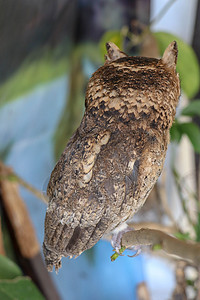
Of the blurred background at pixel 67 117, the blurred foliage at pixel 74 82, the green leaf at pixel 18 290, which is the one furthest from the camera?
the blurred foliage at pixel 74 82

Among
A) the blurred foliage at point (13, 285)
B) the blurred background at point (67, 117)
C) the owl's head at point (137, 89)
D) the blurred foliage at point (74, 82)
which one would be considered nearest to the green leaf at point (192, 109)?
the blurred background at point (67, 117)

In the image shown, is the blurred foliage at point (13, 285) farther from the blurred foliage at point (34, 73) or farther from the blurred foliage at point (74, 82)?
the blurred foliage at point (74, 82)

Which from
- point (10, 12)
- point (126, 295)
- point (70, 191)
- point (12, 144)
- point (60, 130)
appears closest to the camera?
point (70, 191)

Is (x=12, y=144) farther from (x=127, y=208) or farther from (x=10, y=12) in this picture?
(x=127, y=208)

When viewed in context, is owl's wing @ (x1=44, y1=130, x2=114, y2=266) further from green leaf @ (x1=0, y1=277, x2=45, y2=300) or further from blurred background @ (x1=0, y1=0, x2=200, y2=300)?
blurred background @ (x1=0, y1=0, x2=200, y2=300)

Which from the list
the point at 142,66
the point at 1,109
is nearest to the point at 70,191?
the point at 142,66

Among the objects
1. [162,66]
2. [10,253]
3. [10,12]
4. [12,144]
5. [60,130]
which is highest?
[10,12]
